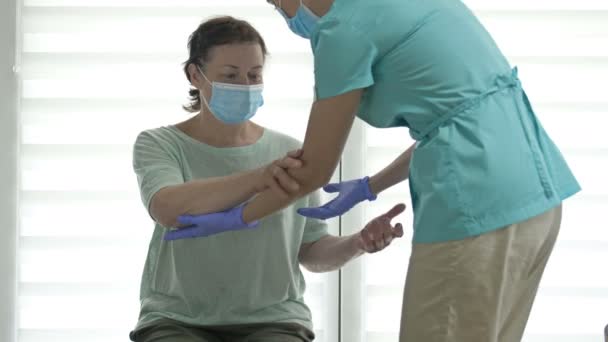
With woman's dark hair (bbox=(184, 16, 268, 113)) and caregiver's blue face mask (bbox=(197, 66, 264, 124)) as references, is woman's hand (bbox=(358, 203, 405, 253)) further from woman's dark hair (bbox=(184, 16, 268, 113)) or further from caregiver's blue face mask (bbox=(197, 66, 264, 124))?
woman's dark hair (bbox=(184, 16, 268, 113))

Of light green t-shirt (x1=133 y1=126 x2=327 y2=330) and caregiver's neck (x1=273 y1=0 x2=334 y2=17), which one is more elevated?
caregiver's neck (x1=273 y1=0 x2=334 y2=17)

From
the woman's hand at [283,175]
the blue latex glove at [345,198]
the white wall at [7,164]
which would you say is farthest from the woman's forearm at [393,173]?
the white wall at [7,164]

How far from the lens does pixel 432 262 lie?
60.2 inches

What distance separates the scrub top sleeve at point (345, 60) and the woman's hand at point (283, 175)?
0.18 meters

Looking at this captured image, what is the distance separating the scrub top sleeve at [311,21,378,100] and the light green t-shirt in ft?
2.12

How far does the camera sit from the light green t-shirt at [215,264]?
210 centimetres

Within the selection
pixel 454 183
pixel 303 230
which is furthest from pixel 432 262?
pixel 303 230

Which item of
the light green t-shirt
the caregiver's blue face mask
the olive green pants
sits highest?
the caregiver's blue face mask

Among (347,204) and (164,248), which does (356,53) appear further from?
(164,248)

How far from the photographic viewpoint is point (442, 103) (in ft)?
4.99

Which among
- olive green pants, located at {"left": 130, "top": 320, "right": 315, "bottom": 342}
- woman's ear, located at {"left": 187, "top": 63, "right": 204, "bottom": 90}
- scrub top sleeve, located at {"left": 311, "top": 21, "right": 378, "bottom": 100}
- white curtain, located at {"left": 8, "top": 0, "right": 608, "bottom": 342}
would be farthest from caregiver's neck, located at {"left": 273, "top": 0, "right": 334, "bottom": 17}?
white curtain, located at {"left": 8, "top": 0, "right": 608, "bottom": 342}

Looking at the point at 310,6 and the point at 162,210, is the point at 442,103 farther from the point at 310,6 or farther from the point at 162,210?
the point at 162,210

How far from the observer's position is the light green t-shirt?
2100mm

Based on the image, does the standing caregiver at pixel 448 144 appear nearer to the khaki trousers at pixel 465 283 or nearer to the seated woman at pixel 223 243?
the khaki trousers at pixel 465 283
